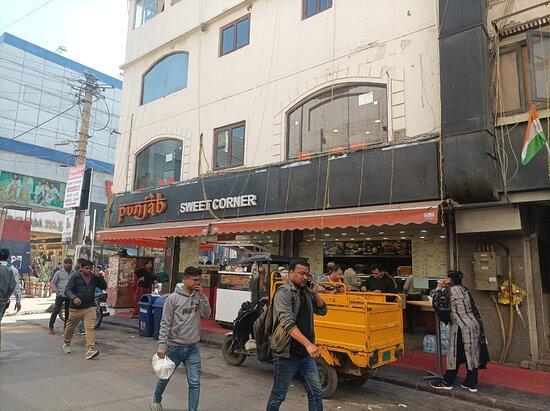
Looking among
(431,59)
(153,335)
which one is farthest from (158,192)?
(431,59)

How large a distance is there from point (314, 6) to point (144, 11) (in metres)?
9.51

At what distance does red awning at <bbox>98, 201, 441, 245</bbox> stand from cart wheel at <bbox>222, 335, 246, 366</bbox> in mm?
3077

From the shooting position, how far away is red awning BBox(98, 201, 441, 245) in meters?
8.31

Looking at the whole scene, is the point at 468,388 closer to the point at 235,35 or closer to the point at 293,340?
the point at 293,340

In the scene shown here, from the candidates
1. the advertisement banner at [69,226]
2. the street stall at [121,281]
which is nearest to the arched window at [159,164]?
the street stall at [121,281]

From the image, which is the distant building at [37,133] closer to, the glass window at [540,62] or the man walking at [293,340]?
the glass window at [540,62]

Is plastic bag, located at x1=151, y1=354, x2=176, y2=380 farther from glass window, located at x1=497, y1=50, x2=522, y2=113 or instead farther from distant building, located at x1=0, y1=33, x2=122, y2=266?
distant building, located at x1=0, y1=33, x2=122, y2=266

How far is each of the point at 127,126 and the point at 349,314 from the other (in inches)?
583

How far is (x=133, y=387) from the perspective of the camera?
6.34 m

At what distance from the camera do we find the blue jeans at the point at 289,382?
4352 millimetres

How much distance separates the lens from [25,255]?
26.9 metres

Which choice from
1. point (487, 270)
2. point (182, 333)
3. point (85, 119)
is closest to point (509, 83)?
point (487, 270)

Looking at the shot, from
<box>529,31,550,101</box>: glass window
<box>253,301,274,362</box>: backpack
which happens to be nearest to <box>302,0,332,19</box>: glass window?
<box>529,31,550,101</box>: glass window

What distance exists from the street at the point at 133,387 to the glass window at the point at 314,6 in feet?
31.1
